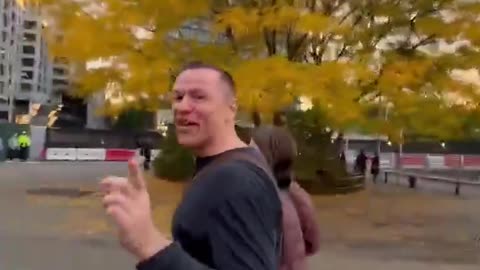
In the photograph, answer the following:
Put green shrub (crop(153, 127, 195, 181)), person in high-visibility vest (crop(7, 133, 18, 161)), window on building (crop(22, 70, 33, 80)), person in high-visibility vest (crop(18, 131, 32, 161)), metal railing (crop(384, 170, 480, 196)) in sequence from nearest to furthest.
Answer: green shrub (crop(153, 127, 195, 181)) → metal railing (crop(384, 170, 480, 196)) → person in high-visibility vest (crop(18, 131, 32, 161)) → person in high-visibility vest (crop(7, 133, 18, 161)) → window on building (crop(22, 70, 33, 80))

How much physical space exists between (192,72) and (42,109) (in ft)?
261

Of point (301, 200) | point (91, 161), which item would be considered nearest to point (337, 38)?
point (301, 200)

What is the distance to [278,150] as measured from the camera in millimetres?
4203

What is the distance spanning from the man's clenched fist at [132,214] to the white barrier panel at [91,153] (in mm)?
42738

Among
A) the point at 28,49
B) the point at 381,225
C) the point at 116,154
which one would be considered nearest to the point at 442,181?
the point at 381,225

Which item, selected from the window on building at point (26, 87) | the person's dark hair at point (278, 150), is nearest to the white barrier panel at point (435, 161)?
the person's dark hair at point (278, 150)

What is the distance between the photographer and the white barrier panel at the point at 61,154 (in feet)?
143

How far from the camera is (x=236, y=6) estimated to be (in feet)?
56.6

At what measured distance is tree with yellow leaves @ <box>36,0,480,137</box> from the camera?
15492mm

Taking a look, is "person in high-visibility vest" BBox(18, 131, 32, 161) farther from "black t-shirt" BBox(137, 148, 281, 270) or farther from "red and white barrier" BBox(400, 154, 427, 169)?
"black t-shirt" BBox(137, 148, 281, 270)

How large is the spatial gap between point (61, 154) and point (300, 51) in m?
26.4

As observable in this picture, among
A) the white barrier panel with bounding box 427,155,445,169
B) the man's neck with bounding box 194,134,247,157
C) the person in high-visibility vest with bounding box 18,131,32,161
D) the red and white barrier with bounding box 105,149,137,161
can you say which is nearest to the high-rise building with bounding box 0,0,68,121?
the red and white barrier with bounding box 105,149,137,161

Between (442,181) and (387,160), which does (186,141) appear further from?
(387,160)

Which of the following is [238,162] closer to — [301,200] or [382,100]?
[301,200]
